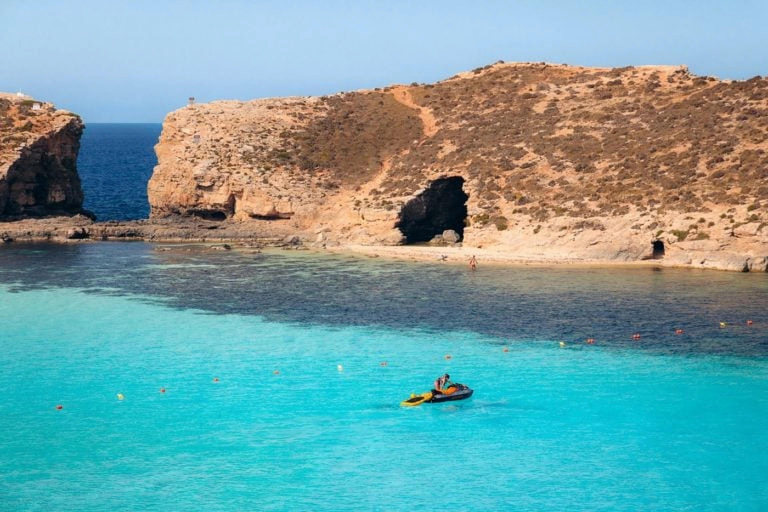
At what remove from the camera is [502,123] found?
89438mm

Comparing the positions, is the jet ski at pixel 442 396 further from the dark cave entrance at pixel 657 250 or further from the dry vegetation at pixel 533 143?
the dry vegetation at pixel 533 143

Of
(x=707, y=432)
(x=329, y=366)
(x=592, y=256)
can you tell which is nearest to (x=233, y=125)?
(x=592, y=256)

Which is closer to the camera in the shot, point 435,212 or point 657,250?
point 657,250

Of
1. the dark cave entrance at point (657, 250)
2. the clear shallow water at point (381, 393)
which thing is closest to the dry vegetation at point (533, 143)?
the dark cave entrance at point (657, 250)

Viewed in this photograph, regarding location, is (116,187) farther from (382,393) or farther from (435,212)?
(382,393)

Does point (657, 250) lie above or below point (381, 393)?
above

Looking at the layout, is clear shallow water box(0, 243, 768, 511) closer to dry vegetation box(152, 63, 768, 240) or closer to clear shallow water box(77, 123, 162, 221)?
dry vegetation box(152, 63, 768, 240)

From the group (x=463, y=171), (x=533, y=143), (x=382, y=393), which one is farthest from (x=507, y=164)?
(x=382, y=393)

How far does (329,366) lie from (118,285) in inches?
948

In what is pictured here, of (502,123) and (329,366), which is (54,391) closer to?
(329,366)

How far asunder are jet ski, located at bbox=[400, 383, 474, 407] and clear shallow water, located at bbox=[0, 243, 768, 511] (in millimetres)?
402

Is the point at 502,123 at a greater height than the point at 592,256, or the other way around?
the point at 502,123

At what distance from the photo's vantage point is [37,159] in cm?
8519

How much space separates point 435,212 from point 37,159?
118 feet
